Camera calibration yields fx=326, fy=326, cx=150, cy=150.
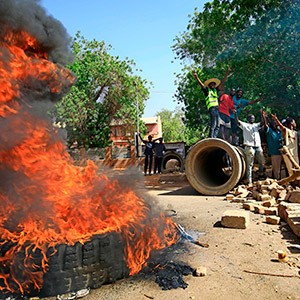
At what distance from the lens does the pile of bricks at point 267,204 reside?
5059 mm

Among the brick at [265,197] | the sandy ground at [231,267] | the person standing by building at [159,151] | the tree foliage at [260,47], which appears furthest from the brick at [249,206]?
the person standing by building at [159,151]

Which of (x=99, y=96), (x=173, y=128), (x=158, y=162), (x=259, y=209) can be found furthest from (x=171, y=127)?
(x=259, y=209)

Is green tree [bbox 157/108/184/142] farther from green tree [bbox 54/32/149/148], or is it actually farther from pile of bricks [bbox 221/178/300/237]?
pile of bricks [bbox 221/178/300/237]

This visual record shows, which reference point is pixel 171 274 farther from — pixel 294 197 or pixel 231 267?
pixel 294 197

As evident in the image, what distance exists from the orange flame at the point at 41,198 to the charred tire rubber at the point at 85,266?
0.24ft

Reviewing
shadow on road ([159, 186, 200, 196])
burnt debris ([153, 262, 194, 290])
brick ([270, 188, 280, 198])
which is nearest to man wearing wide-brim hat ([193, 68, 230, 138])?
shadow on road ([159, 186, 200, 196])

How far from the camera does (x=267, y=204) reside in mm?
6406

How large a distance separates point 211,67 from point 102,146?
1292 cm

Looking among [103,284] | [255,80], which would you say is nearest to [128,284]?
[103,284]

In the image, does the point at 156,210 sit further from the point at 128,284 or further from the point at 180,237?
the point at 128,284

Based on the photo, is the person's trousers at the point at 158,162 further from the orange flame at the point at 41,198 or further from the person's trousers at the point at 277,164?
the orange flame at the point at 41,198

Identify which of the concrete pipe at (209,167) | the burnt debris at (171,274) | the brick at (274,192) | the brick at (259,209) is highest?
the concrete pipe at (209,167)

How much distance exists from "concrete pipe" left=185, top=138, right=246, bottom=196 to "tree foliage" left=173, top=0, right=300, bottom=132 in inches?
187

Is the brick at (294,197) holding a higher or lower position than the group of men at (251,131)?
lower
